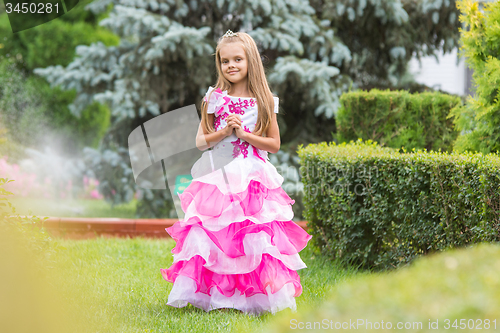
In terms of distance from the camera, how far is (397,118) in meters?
5.42

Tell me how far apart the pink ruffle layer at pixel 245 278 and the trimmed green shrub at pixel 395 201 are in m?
1.10

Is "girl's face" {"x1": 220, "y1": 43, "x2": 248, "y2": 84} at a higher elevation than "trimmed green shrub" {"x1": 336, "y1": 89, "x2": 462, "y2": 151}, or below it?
higher

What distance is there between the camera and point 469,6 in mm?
3701

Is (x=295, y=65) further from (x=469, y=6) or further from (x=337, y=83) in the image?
(x=469, y=6)

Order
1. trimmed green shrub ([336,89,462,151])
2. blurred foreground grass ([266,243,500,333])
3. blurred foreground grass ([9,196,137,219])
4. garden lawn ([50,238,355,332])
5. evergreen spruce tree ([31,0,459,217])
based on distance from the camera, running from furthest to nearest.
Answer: blurred foreground grass ([9,196,137,219]), evergreen spruce tree ([31,0,459,217]), trimmed green shrub ([336,89,462,151]), garden lawn ([50,238,355,332]), blurred foreground grass ([266,243,500,333])

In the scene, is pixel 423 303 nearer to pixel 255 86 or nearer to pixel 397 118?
pixel 255 86

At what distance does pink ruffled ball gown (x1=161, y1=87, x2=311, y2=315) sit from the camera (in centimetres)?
268

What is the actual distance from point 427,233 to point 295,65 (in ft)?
10.6

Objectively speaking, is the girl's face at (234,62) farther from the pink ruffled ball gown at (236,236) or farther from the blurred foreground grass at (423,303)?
the blurred foreground grass at (423,303)

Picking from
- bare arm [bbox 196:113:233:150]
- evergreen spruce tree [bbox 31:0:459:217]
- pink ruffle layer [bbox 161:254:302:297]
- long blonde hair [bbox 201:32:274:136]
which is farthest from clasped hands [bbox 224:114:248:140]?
evergreen spruce tree [bbox 31:0:459:217]

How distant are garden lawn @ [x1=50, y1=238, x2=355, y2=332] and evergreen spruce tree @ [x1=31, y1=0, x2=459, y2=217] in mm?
2138

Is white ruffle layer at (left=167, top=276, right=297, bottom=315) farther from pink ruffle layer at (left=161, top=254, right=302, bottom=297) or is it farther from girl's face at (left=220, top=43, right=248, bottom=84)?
girl's face at (left=220, top=43, right=248, bottom=84)

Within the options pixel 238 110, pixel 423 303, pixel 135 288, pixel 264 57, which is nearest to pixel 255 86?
pixel 238 110

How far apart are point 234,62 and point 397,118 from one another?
3142 millimetres
